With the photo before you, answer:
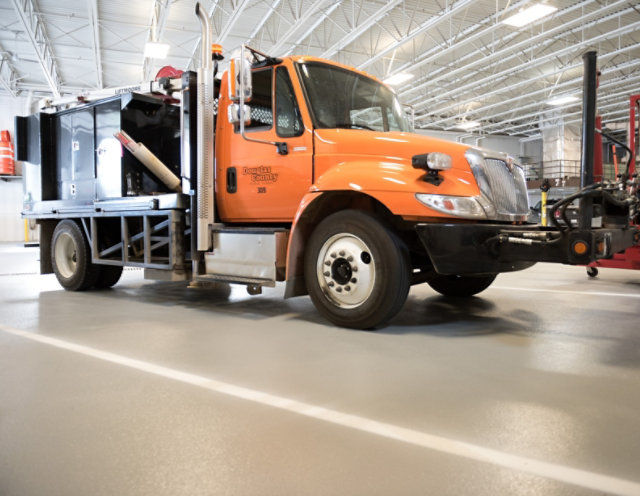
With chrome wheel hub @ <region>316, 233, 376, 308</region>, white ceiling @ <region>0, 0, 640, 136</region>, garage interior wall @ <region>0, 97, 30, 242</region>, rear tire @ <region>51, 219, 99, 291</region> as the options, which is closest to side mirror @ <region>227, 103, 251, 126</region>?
chrome wheel hub @ <region>316, 233, 376, 308</region>

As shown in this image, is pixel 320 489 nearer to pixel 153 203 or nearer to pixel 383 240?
pixel 383 240

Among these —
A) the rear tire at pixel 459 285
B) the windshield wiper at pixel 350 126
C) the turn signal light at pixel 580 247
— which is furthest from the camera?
the rear tire at pixel 459 285

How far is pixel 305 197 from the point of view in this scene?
4.21 meters

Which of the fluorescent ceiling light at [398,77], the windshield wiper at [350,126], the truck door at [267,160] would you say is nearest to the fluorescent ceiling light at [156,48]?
the fluorescent ceiling light at [398,77]

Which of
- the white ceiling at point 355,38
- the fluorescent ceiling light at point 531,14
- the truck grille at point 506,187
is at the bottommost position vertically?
the truck grille at point 506,187

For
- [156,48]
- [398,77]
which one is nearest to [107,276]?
[156,48]

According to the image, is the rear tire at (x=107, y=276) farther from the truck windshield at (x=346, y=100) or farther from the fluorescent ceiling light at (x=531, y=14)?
the fluorescent ceiling light at (x=531, y=14)

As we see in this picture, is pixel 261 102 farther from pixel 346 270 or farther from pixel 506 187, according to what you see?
pixel 506 187

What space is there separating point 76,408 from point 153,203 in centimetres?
332

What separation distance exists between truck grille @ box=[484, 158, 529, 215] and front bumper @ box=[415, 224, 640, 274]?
328 mm

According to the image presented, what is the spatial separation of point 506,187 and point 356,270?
147cm

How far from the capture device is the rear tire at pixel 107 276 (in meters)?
6.61

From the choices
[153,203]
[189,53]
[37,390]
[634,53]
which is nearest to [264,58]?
[153,203]

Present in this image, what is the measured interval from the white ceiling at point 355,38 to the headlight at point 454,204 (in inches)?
423
